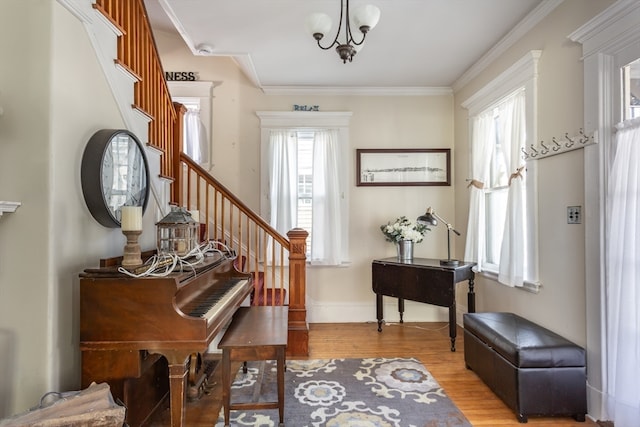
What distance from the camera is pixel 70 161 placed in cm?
156

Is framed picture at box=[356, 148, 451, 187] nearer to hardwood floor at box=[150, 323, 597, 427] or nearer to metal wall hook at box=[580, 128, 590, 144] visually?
hardwood floor at box=[150, 323, 597, 427]

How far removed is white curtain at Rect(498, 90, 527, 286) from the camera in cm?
262

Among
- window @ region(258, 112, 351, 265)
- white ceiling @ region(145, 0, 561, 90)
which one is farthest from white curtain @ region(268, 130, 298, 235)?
white ceiling @ region(145, 0, 561, 90)

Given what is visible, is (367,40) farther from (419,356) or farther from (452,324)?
(419,356)

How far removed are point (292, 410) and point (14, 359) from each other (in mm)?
1495

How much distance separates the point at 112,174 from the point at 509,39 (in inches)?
131

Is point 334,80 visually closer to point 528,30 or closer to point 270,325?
point 528,30

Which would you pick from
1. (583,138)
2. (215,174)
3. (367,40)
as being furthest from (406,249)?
(215,174)

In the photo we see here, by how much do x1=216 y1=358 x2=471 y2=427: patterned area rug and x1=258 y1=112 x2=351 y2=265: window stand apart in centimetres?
142

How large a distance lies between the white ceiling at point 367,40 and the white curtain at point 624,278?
135 centimetres

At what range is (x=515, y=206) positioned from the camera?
105 inches

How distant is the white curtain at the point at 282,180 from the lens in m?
3.80

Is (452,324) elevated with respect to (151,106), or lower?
lower

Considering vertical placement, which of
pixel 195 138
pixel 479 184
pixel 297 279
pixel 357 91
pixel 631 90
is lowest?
pixel 297 279
